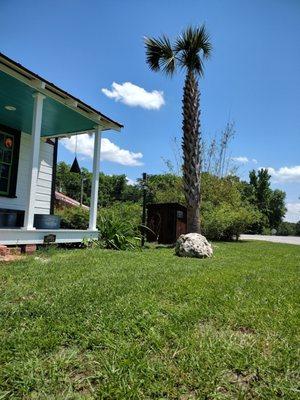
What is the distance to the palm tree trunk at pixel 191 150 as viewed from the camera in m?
10.3

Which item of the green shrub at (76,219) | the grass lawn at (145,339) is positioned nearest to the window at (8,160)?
the green shrub at (76,219)

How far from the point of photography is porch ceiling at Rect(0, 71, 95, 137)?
6.83 meters

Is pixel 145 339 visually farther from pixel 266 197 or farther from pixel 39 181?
pixel 266 197

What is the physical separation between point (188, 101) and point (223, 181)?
373 inches

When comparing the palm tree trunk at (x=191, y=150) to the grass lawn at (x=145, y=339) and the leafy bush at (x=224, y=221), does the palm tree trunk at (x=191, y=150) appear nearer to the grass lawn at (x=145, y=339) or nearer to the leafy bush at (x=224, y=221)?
the leafy bush at (x=224, y=221)

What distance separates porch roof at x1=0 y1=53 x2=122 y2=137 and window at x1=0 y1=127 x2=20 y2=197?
0.31 meters

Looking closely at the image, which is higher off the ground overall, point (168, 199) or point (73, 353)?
point (168, 199)

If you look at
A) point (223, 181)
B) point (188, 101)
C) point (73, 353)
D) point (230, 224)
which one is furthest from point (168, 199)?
point (73, 353)

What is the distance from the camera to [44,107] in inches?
311

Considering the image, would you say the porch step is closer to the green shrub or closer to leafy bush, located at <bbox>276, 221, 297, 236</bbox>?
the green shrub

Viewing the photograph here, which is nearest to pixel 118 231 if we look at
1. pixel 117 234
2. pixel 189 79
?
pixel 117 234

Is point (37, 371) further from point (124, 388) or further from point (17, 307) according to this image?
point (17, 307)

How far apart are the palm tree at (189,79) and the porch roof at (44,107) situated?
2.75 meters

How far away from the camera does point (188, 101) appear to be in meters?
10.7
